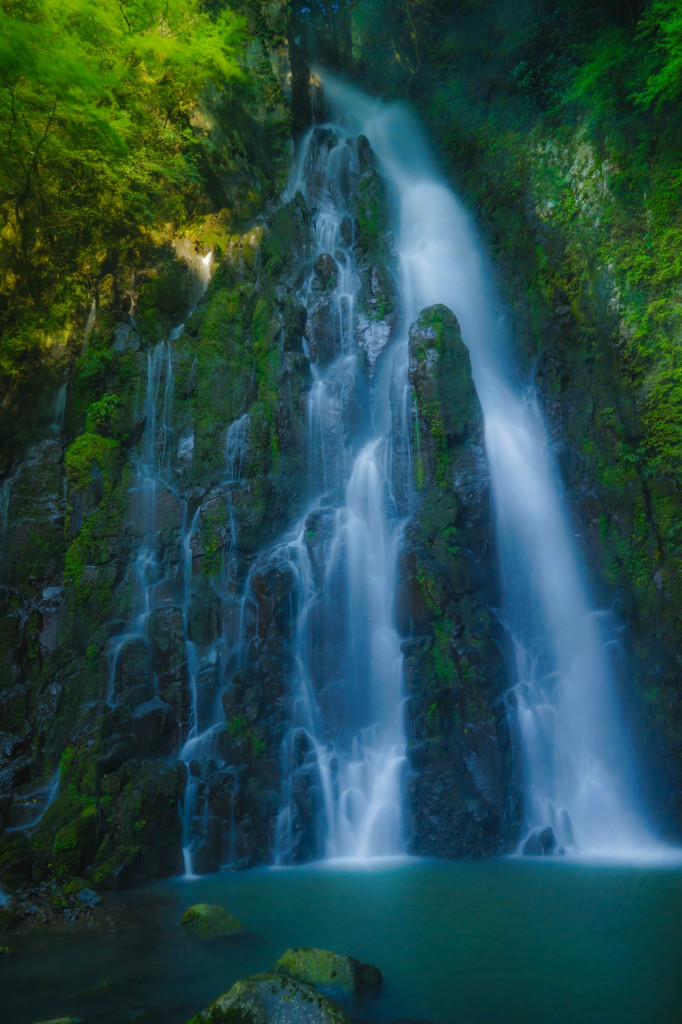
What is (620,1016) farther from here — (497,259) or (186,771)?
(497,259)

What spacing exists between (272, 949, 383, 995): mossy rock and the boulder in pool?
1.04 metres

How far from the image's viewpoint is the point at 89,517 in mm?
13977

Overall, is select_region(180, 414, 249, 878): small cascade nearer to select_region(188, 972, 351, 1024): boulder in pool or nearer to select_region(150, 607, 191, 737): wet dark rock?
select_region(150, 607, 191, 737): wet dark rock

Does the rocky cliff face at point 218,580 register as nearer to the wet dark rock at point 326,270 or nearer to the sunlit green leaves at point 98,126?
the wet dark rock at point 326,270

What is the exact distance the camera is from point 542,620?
12.0m

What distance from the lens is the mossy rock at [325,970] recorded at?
17.2 ft

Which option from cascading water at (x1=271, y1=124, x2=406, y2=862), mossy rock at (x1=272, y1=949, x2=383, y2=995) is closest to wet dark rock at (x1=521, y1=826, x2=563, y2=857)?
cascading water at (x1=271, y1=124, x2=406, y2=862)

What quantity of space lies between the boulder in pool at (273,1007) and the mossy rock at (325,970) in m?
1.04

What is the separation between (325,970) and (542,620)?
8030 mm

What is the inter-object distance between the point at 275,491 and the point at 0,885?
8.34 m

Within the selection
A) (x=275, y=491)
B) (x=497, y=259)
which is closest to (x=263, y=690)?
(x=275, y=491)

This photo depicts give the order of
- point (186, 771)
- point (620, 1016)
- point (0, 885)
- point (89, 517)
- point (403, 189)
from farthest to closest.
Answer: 1. point (403, 189)
2. point (89, 517)
3. point (186, 771)
4. point (0, 885)
5. point (620, 1016)

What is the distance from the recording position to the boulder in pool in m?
4.10

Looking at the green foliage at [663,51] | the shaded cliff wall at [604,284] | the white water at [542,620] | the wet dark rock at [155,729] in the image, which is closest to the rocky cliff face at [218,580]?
the wet dark rock at [155,729]
